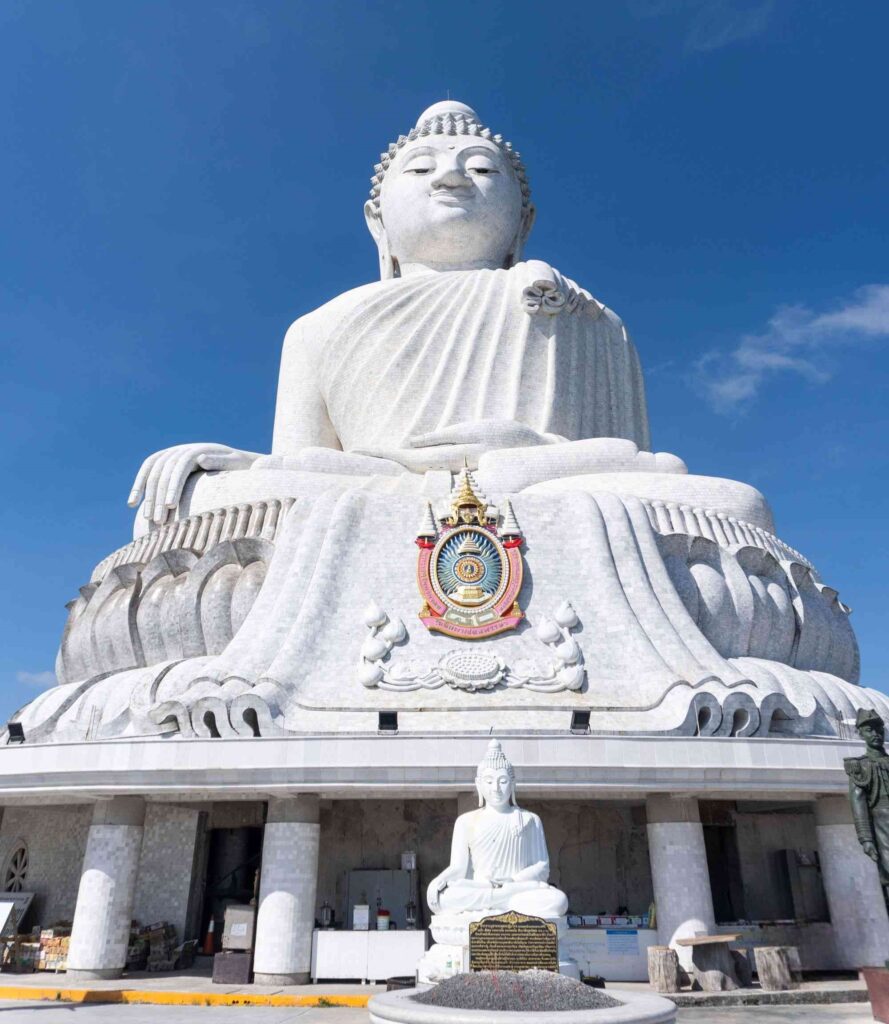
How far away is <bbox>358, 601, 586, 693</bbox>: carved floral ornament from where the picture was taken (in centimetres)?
1024

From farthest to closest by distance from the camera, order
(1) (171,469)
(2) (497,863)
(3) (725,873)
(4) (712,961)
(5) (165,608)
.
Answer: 1. (1) (171,469)
2. (5) (165,608)
3. (3) (725,873)
4. (4) (712,961)
5. (2) (497,863)

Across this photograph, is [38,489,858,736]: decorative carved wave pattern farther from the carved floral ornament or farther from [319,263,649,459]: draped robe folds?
[319,263,649,459]: draped robe folds

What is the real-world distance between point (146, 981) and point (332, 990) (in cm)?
191

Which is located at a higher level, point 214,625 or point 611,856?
point 214,625

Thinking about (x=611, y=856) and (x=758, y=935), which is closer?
(x=758, y=935)

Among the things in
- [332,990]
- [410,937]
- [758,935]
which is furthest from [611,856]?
[332,990]

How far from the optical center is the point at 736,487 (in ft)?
44.4

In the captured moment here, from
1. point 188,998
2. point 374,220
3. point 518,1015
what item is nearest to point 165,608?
point 188,998

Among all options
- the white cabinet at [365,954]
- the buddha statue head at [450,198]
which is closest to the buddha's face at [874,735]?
the white cabinet at [365,954]

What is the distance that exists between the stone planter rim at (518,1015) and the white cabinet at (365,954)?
3.66 metres

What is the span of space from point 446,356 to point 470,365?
482 millimetres

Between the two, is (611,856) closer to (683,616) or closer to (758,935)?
(758,935)

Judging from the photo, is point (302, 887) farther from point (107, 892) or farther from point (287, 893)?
point (107, 892)

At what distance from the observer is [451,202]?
1894cm
